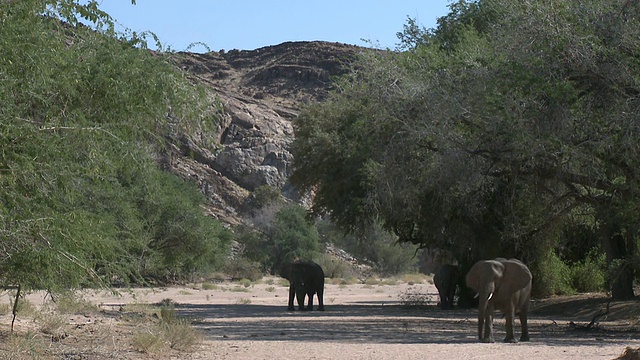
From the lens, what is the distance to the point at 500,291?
18.3 metres

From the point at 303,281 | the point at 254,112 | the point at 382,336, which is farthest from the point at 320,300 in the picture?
Result: the point at 254,112

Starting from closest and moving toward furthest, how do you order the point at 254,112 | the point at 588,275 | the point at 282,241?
the point at 588,275 → the point at 282,241 → the point at 254,112

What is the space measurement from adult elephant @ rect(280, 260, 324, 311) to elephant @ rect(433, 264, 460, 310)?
14.2 ft

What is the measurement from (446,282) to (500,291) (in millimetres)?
14574

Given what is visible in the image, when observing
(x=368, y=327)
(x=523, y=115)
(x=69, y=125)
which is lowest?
(x=368, y=327)

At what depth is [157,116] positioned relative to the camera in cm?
1391

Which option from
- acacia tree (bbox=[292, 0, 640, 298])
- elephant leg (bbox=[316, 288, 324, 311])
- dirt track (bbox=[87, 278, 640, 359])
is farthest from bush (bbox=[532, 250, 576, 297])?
elephant leg (bbox=[316, 288, 324, 311])

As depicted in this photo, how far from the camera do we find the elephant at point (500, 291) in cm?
1791

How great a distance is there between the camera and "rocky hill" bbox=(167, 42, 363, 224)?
3565 inches

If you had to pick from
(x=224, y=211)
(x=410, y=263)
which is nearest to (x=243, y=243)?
(x=224, y=211)

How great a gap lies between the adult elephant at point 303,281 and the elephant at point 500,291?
1248 cm

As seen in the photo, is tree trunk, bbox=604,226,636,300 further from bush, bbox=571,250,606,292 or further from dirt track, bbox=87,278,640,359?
bush, bbox=571,250,606,292

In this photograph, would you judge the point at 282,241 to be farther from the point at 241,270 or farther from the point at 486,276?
the point at 486,276

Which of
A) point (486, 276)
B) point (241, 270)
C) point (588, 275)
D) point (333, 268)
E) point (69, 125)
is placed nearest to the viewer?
point (69, 125)
